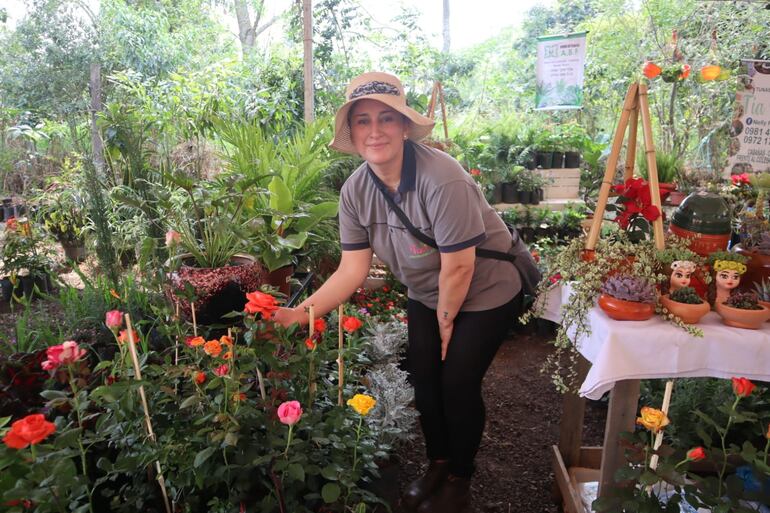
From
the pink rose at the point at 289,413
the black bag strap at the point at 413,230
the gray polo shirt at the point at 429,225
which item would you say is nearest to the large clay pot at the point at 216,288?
the gray polo shirt at the point at 429,225

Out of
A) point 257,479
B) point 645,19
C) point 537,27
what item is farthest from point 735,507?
point 537,27

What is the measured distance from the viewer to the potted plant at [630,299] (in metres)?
1.29

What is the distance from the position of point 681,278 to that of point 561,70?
156 inches

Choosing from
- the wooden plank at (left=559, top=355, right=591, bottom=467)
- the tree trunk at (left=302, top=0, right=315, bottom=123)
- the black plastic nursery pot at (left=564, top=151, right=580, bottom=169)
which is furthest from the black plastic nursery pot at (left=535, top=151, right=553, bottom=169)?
the wooden plank at (left=559, top=355, right=591, bottom=467)

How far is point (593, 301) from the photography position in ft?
4.65

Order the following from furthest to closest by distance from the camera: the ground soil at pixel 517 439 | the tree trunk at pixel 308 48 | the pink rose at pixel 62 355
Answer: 1. the tree trunk at pixel 308 48
2. the ground soil at pixel 517 439
3. the pink rose at pixel 62 355

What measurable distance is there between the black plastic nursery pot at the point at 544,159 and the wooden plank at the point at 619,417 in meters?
3.59

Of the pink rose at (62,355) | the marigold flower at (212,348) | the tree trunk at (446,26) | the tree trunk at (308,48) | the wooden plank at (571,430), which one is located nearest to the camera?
the pink rose at (62,355)

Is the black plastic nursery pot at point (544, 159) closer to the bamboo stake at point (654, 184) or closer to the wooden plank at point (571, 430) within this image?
the wooden plank at point (571, 430)

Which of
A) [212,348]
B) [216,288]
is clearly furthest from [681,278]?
[216,288]

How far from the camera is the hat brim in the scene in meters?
1.51

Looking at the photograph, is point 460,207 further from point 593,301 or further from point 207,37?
point 207,37

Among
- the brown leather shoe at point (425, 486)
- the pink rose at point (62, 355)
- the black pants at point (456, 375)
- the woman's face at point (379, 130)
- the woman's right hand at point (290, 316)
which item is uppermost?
the woman's face at point (379, 130)

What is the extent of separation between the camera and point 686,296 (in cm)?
130
